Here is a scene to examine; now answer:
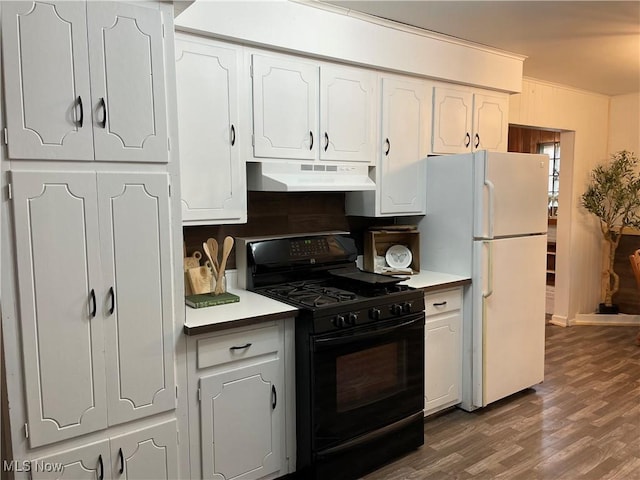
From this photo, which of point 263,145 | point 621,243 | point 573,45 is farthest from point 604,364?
point 263,145

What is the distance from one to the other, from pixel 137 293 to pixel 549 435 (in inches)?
98.9

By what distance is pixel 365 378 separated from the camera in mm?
2641

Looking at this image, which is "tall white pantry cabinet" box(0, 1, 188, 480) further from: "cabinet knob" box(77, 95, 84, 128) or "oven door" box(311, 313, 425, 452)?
"oven door" box(311, 313, 425, 452)

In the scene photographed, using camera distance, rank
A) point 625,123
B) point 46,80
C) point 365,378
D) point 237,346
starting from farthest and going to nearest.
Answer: point 625,123
point 365,378
point 237,346
point 46,80

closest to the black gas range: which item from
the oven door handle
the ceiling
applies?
the oven door handle

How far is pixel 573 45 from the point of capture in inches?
143

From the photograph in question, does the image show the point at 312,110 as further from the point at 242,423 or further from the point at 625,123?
the point at 625,123

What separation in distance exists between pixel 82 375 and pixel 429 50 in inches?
110

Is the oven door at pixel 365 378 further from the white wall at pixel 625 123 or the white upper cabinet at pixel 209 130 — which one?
the white wall at pixel 625 123

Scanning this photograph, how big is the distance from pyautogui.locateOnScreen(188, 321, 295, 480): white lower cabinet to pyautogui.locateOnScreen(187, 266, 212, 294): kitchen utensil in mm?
497

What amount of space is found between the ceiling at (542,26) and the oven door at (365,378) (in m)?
1.77

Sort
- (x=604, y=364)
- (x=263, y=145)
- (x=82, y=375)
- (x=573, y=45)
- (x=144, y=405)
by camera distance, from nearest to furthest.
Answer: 1. (x=82, y=375)
2. (x=144, y=405)
3. (x=263, y=145)
4. (x=573, y=45)
5. (x=604, y=364)

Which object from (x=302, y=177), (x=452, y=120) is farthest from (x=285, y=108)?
(x=452, y=120)

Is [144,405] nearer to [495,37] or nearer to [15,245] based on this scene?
[15,245]
